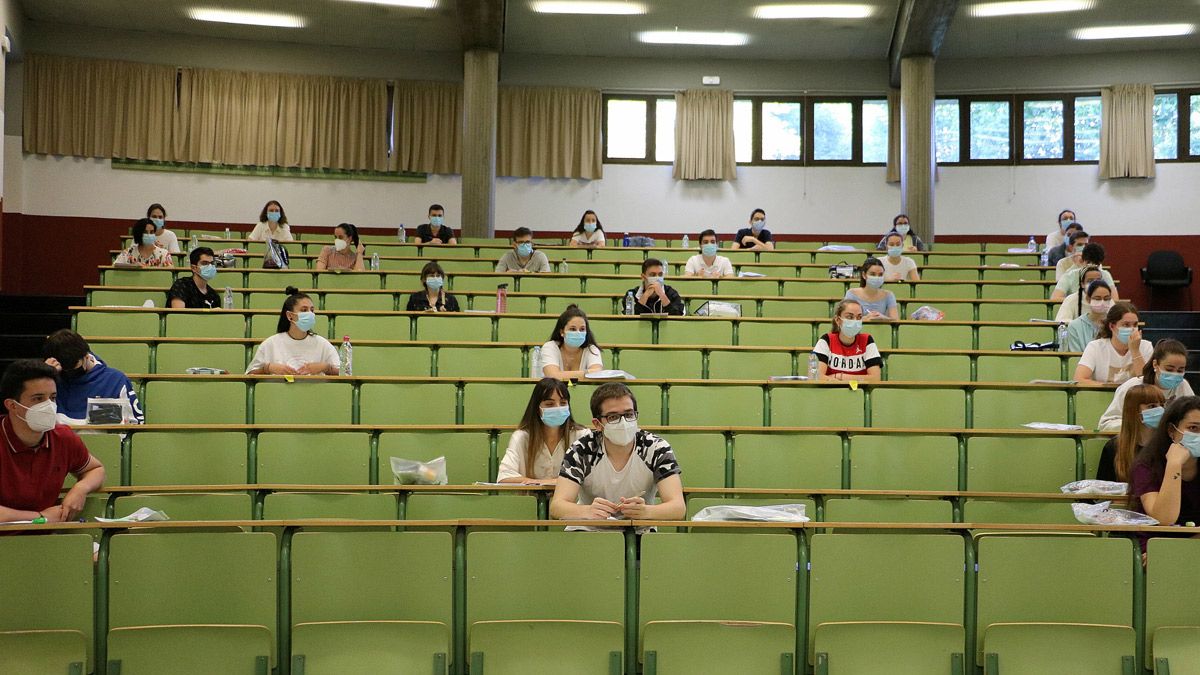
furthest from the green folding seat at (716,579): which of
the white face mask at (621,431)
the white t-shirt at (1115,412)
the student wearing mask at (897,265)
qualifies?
the student wearing mask at (897,265)

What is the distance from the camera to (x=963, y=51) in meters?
13.7

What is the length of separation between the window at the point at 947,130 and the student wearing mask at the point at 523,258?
261 inches

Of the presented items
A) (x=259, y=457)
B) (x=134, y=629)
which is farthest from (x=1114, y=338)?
(x=134, y=629)

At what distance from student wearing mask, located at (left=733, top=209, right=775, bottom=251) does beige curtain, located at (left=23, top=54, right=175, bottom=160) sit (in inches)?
266

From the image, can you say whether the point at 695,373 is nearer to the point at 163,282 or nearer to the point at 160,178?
the point at 163,282

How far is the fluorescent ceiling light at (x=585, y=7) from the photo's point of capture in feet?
40.5

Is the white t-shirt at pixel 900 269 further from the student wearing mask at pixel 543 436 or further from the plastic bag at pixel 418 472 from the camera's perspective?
the plastic bag at pixel 418 472

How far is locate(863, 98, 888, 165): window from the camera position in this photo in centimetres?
1424

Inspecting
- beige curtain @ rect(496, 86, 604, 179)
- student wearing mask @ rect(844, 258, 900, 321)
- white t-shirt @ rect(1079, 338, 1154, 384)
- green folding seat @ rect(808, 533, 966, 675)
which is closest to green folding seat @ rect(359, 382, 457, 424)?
green folding seat @ rect(808, 533, 966, 675)

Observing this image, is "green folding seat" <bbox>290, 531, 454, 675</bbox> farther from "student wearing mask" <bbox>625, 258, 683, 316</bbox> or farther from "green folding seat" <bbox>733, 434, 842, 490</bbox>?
"student wearing mask" <bbox>625, 258, 683, 316</bbox>

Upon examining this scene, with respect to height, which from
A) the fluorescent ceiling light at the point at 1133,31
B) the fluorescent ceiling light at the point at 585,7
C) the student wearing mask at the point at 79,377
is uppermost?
the fluorescent ceiling light at the point at 585,7

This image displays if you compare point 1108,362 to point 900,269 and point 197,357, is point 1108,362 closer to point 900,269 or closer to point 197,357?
point 900,269

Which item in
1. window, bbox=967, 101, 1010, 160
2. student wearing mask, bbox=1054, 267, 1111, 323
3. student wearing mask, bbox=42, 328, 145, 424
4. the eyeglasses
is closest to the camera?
the eyeglasses

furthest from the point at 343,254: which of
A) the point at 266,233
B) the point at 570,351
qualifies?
the point at 570,351
